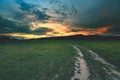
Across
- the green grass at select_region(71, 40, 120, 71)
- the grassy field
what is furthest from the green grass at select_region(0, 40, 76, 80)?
the green grass at select_region(71, 40, 120, 71)

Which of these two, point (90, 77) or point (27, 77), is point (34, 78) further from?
point (90, 77)

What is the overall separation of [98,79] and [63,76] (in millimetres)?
3008

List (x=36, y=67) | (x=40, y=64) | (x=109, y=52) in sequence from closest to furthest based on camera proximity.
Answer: (x=36, y=67)
(x=40, y=64)
(x=109, y=52)

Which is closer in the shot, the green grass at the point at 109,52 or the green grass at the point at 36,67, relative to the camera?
the green grass at the point at 36,67

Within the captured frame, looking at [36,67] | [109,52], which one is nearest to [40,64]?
[36,67]

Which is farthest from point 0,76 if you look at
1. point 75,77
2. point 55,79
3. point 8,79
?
point 75,77

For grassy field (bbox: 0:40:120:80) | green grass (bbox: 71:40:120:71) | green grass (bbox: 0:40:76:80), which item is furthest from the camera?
green grass (bbox: 71:40:120:71)

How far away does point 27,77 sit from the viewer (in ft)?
65.3

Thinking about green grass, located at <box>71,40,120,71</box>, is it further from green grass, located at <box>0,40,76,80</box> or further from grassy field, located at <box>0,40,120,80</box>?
green grass, located at <box>0,40,76,80</box>

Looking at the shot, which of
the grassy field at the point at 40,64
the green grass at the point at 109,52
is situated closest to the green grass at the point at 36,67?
the grassy field at the point at 40,64

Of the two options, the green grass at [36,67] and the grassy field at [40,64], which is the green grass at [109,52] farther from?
the green grass at [36,67]

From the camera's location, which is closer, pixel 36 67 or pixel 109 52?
pixel 36 67

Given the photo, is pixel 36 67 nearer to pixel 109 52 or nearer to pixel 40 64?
pixel 40 64

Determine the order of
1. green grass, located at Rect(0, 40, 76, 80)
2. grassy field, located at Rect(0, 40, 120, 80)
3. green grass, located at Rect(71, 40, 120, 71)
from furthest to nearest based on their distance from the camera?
green grass, located at Rect(71, 40, 120, 71) → grassy field, located at Rect(0, 40, 120, 80) → green grass, located at Rect(0, 40, 76, 80)
